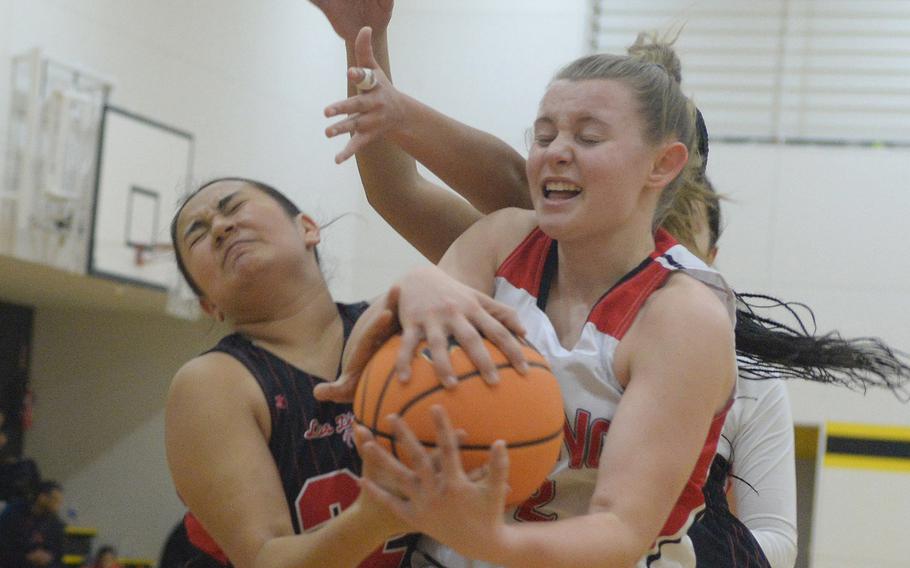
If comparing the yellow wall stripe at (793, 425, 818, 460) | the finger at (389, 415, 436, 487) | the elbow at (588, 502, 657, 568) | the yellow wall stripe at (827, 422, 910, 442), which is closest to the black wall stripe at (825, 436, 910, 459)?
Result: the yellow wall stripe at (827, 422, 910, 442)

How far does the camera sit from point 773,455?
2834mm

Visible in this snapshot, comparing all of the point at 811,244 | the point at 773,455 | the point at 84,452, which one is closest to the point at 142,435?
the point at 84,452

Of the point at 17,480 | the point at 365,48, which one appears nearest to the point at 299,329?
the point at 365,48

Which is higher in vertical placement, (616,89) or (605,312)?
(616,89)

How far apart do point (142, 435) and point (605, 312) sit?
35.4 feet

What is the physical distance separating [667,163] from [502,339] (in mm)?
551

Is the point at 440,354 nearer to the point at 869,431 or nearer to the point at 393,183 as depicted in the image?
the point at 393,183

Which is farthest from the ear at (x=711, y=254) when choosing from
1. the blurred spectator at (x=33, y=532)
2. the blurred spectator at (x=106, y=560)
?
the blurred spectator at (x=106, y=560)

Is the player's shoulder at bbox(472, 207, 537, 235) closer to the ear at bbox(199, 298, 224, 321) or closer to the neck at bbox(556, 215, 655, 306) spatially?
the neck at bbox(556, 215, 655, 306)

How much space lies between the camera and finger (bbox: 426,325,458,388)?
5.44 ft

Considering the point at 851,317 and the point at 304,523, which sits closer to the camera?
the point at 304,523

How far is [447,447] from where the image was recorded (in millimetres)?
1507

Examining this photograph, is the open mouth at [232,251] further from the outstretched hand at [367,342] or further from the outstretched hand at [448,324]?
the outstretched hand at [448,324]

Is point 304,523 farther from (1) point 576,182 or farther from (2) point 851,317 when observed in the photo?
(2) point 851,317
